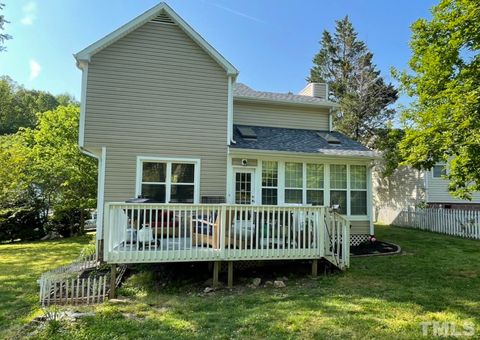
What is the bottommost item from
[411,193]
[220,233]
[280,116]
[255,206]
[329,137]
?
[220,233]

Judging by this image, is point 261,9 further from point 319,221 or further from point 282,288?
point 282,288

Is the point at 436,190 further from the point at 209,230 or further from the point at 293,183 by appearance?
the point at 209,230

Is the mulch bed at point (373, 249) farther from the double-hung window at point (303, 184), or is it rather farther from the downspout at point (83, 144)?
the downspout at point (83, 144)

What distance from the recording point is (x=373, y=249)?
9812mm

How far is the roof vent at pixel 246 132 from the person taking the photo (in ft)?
35.2

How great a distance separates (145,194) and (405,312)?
22.3ft

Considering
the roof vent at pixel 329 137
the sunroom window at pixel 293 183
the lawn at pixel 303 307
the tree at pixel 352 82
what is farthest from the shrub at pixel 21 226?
the tree at pixel 352 82

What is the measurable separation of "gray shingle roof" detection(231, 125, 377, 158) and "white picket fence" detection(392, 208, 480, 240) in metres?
5.87

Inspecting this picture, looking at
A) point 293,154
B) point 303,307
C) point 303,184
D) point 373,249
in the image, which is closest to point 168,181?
point 293,154

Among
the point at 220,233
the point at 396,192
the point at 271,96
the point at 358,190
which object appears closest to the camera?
the point at 220,233

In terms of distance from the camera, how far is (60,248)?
1312 cm

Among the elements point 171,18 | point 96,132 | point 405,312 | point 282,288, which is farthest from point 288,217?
point 171,18

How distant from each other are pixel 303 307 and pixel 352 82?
26.7m

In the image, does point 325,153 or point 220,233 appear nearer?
point 220,233
